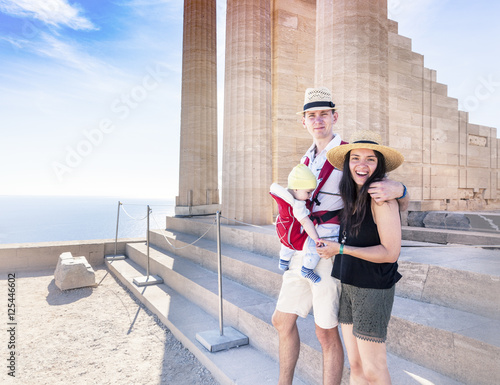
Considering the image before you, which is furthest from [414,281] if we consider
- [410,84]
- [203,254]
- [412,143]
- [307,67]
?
[307,67]

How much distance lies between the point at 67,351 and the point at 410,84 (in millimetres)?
11460

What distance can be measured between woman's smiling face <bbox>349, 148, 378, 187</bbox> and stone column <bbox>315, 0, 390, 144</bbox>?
4393 millimetres

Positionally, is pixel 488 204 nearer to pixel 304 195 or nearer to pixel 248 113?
pixel 248 113

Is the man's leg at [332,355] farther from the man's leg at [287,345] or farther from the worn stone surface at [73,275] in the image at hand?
the worn stone surface at [73,275]

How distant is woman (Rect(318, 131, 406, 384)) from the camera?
1927mm

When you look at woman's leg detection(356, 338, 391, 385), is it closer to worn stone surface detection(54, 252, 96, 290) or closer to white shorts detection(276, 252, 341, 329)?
white shorts detection(276, 252, 341, 329)

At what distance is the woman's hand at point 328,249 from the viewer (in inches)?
82.7

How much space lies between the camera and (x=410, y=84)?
424 inches

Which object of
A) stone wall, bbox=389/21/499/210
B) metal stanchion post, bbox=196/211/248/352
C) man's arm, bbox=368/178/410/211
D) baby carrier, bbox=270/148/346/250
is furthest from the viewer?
stone wall, bbox=389/21/499/210

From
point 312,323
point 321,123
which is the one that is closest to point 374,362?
point 321,123

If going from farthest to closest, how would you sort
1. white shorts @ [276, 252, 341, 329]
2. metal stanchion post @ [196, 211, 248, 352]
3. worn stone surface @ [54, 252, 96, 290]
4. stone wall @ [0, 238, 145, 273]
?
stone wall @ [0, 238, 145, 273]
worn stone surface @ [54, 252, 96, 290]
metal stanchion post @ [196, 211, 248, 352]
white shorts @ [276, 252, 341, 329]

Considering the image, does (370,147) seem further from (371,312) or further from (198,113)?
(198,113)

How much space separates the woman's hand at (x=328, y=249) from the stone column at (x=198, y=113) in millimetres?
11473

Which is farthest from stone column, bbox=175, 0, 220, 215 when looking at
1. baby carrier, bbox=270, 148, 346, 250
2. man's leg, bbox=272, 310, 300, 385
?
baby carrier, bbox=270, 148, 346, 250
